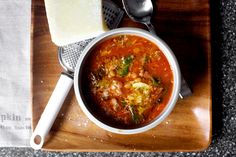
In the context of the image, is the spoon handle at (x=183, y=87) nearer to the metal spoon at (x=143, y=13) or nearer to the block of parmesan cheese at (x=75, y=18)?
the metal spoon at (x=143, y=13)

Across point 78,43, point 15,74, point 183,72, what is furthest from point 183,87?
point 15,74

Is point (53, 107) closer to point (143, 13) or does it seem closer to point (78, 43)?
point (78, 43)

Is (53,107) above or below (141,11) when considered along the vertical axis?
below

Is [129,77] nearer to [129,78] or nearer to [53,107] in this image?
[129,78]

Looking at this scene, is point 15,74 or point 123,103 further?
point 15,74

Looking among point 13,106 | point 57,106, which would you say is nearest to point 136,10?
point 57,106

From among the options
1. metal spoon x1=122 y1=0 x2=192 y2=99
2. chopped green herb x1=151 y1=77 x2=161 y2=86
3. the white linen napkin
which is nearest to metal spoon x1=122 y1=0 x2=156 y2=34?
metal spoon x1=122 y1=0 x2=192 y2=99
